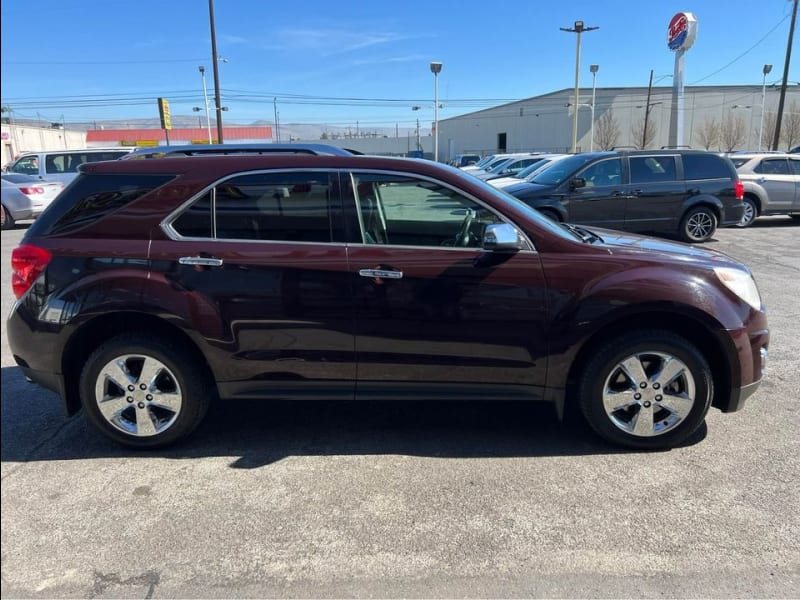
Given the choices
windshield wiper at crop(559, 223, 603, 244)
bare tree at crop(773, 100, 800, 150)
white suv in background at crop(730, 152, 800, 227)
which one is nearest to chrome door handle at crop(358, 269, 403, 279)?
windshield wiper at crop(559, 223, 603, 244)

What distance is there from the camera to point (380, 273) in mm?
3312

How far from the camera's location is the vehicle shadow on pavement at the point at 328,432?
356cm

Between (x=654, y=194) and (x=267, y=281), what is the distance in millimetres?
9427

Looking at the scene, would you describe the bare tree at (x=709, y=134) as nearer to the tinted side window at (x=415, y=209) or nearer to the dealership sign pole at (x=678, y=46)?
the dealership sign pole at (x=678, y=46)

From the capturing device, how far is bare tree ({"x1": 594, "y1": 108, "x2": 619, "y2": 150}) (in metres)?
64.8

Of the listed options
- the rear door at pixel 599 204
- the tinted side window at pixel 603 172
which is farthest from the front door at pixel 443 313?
the tinted side window at pixel 603 172

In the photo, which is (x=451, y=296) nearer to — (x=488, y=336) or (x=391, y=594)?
(x=488, y=336)

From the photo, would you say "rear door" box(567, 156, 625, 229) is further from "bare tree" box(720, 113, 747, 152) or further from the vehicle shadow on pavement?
"bare tree" box(720, 113, 747, 152)

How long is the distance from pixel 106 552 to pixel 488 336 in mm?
2218

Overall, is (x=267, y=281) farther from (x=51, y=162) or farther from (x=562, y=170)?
(x=51, y=162)

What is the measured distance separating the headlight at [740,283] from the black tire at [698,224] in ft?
26.7

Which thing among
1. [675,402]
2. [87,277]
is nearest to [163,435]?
[87,277]

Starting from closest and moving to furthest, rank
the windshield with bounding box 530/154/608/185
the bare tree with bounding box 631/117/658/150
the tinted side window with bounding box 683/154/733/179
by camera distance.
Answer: the windshield with bounding box 530/154/608/185, the tinted side window with bounding box 683/154/733/179, the bare tree with bounding box 631/117/658/150

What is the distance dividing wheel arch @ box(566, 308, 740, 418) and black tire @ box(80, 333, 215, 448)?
230 centimetres
